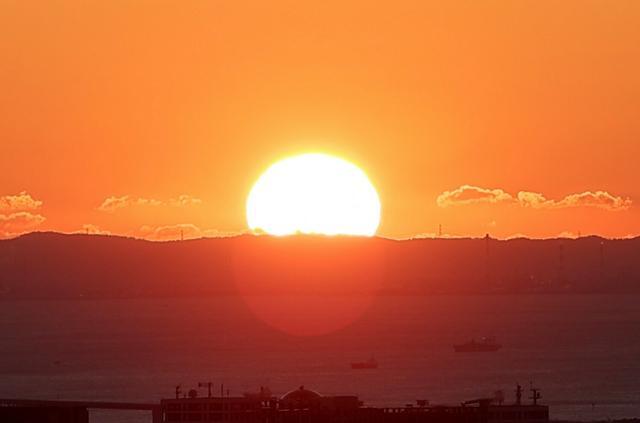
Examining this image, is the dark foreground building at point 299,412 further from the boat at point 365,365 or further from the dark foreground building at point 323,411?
the boat at point 365,365

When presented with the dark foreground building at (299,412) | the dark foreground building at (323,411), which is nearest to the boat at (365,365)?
the dark foreground building at (299,412)

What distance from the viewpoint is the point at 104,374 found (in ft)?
536

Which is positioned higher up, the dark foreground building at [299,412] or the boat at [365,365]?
the boat at [365,365]

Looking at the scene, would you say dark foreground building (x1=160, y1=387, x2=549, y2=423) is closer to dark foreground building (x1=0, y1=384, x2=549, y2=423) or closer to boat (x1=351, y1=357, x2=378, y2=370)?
dark foreground building (x1=0, y1=384, x2=549, y2=423)

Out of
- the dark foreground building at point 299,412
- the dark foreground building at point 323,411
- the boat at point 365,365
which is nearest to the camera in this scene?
the dark foreground building at point 323,411

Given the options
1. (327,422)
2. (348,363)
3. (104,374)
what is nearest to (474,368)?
(348,363)

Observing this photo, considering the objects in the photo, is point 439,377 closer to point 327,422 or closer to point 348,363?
point 348,363

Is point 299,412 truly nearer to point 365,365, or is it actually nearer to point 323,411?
point 323,411

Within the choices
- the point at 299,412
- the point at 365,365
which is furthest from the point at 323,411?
the point at 365,365

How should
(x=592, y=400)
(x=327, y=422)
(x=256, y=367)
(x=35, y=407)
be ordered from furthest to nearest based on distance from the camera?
(x=256, y=367)
(x=592, y=400)
(x=35, y=407)
(x=327, y=422)

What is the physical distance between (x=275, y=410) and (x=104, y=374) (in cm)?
8059

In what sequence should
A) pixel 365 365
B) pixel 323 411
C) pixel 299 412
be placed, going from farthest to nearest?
pixel 365 365
pixel 299 412
pixel 323 411

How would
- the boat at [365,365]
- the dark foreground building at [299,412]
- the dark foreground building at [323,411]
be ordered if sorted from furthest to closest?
the boat at [365,365] → the dark foreground building at [299,412] → the dark foreground building at [323,411]

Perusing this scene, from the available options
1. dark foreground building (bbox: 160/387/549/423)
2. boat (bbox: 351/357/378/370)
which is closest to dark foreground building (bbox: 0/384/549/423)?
dark foreground building (bbox: 160/387/549/423)
